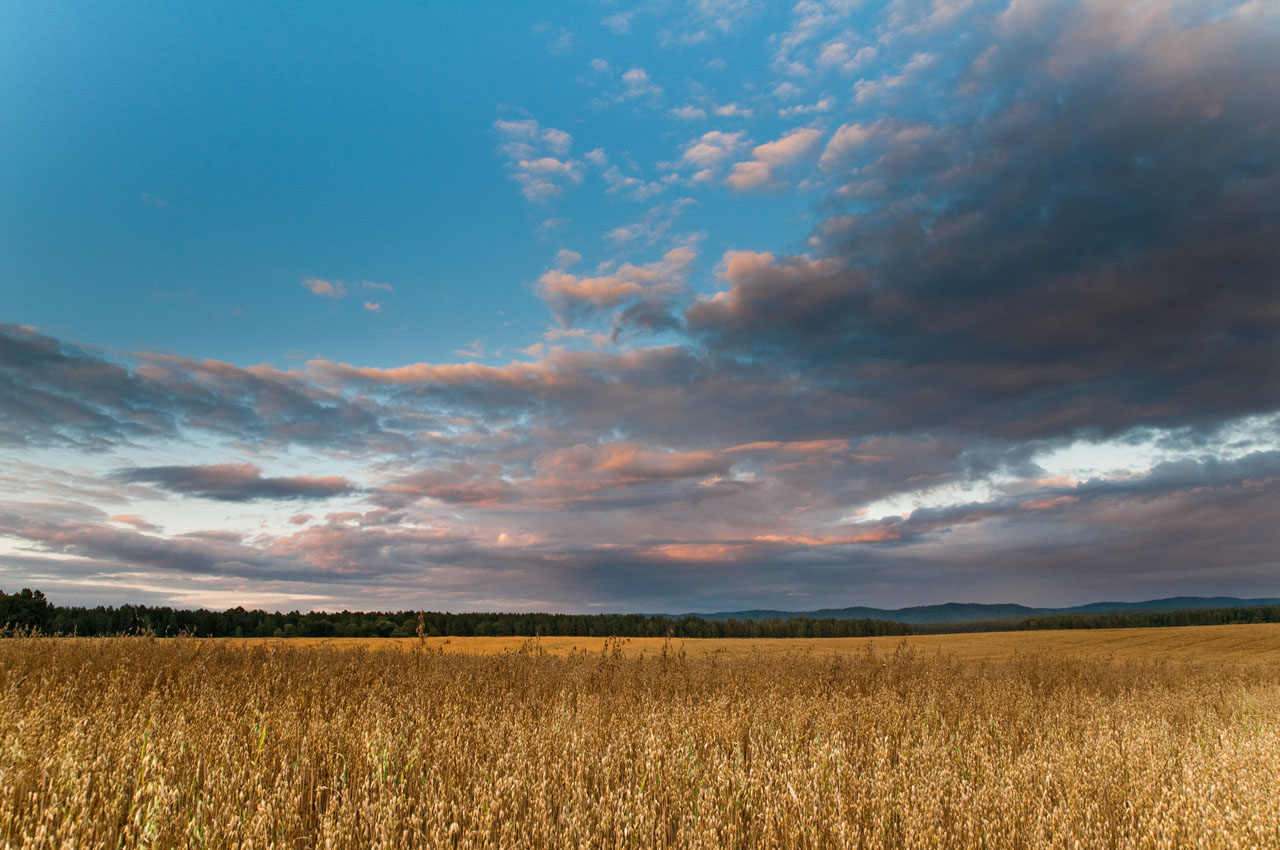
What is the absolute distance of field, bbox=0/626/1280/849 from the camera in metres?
3.99

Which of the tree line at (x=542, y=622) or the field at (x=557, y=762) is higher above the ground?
the field at (x=557, y=762)

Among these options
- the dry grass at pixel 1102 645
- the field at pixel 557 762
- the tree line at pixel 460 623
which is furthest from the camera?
the tree line at pixel 460 623

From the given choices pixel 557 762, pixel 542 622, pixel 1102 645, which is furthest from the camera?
pixel 542 622

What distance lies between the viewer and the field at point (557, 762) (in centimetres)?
399

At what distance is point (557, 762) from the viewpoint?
5031 millimetres

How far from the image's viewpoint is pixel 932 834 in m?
4.28

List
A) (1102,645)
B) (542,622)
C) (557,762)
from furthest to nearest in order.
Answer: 1. (542,622)
2. (1102,645)
3. (557,762)

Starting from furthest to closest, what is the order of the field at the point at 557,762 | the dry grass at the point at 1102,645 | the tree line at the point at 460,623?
the tree line at the point at 460,623 → the dry grass at the point at 1102,645 → the field at the point at 557,762

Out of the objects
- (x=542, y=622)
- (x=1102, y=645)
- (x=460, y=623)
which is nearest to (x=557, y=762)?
(x=1102, y=645)

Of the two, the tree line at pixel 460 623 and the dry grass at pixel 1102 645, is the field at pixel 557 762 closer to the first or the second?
the dry grass at pixel 1102 645

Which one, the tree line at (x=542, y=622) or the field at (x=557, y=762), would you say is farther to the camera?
the tree line at (x=542, y=622)

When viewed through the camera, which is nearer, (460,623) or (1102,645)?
(1102,645)

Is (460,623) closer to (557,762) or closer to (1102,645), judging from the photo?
(1102,645)

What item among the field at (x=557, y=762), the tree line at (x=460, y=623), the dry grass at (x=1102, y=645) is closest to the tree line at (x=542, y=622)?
the tree line at (x=460, y=623)
